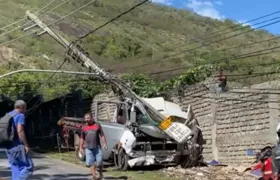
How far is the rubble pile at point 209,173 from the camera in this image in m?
15.4

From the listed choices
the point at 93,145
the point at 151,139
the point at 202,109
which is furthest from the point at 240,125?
the point at 93,145

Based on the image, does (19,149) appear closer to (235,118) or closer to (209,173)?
(209,173)

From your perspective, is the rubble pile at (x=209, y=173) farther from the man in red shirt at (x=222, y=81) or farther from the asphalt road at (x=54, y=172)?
the man in red shirt at (x=222, y=81)

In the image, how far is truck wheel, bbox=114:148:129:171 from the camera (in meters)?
17.5

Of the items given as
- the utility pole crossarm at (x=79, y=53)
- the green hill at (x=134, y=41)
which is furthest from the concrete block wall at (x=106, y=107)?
the green hill at (x=134, y=41)

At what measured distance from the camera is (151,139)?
18.4 m

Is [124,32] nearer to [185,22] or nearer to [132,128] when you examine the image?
[185,22]

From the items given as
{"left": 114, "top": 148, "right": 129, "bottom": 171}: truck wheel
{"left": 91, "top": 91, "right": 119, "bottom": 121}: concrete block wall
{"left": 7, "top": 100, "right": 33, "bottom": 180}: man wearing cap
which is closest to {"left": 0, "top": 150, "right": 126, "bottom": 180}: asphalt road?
{"left": 114, "top": 148, "right": 129, "bottom": 171}: truck wheel

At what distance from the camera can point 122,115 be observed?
19312 millimetres

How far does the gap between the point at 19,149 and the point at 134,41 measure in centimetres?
4309

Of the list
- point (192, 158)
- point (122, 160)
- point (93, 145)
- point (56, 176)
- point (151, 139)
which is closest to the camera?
point (93, 145)

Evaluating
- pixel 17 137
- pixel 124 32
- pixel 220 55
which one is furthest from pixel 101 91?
pixel 124 32

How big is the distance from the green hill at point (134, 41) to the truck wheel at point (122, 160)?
12.7 m

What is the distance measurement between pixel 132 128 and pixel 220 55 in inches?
823
